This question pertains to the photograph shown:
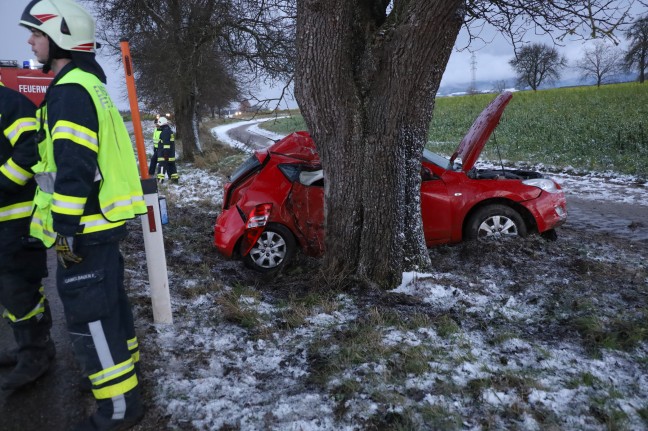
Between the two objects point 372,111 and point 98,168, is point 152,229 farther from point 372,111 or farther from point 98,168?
point 372,111

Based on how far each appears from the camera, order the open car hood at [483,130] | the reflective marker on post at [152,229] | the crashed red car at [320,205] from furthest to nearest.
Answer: the open car hood at [483,130] → the crashed red car at [320,205] → the reflective marker on post at [152,229]

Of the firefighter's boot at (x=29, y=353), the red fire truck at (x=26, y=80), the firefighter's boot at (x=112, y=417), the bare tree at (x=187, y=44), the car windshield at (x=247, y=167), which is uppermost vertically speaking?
the bare tree at (x=187, y=44)

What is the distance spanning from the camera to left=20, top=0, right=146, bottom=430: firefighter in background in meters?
2.50

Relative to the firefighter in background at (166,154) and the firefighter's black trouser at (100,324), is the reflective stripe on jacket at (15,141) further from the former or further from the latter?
the firefighter in background at (166,154)

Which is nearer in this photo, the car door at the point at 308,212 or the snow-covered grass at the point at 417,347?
the snow-covered grass at the point at 417,347

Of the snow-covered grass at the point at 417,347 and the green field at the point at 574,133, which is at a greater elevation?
the green field at the point at 574,133

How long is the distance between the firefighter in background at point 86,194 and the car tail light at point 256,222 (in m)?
2.74

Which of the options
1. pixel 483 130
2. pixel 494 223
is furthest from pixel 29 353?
pixel 483 130

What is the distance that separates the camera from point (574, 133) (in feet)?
57.3

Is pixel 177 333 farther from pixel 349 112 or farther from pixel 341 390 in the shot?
pixel 349 112

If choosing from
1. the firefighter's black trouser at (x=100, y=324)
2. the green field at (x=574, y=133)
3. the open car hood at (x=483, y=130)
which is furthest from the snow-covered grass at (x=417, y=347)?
the green field at (x=574, y=133)

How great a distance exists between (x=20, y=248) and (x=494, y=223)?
4855 mm

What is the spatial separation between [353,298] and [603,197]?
6990 mm

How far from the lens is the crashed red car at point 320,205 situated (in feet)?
18.6
